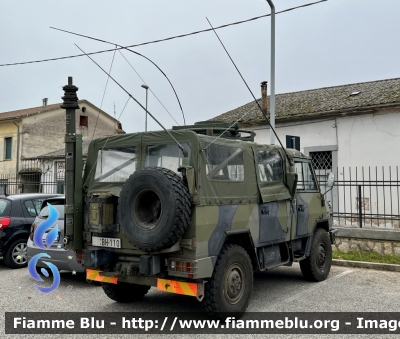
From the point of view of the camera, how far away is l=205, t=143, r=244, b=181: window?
5000 millimetres

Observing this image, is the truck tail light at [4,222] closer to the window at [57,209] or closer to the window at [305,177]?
the window at [57,209]

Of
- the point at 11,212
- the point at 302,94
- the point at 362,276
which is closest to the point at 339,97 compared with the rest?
the point at 302,94

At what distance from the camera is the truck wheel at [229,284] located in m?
4.70

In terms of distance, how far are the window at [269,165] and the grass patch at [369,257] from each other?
153 inches

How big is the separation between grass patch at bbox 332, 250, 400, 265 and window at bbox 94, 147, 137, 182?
19.0 ft

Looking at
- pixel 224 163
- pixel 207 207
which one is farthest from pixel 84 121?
pixel 207 207

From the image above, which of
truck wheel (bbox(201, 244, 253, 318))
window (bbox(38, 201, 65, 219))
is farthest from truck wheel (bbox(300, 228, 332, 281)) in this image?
window (bbox(38, 201, 65, 219))

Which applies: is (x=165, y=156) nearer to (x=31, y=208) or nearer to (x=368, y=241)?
(x=31, y=208)

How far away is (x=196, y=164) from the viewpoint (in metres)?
4.78

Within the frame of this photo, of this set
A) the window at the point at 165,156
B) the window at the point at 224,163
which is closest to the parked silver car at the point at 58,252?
the window at the point at 165,156

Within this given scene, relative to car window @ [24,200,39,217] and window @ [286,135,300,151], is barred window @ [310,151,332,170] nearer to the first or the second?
window @ [286,135,300,151]

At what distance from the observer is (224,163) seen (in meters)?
5.21

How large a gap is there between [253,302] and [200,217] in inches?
82.0

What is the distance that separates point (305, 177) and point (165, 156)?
9.94 ft
